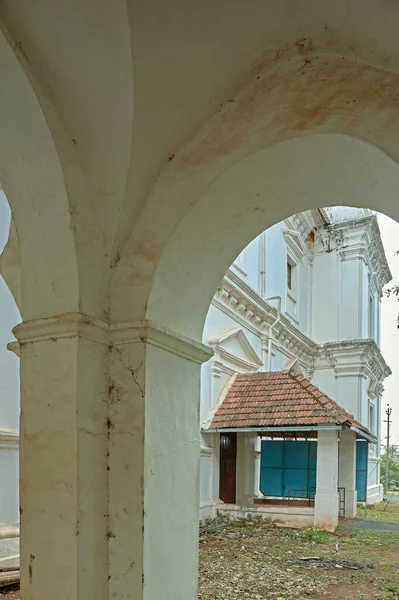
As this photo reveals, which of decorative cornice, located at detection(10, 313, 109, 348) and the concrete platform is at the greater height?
decorative cornice, located at detection(10, 313, 109, 348)

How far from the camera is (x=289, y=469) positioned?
13586mm

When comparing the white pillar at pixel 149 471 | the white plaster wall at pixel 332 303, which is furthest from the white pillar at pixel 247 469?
the white pillar at pixel 149 471

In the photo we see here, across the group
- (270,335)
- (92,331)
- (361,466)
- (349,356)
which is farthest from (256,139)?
(349,356)

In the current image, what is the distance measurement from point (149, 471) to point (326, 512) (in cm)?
941

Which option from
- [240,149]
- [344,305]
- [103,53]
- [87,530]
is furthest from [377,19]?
[344,305]

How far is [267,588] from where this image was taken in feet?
21.2

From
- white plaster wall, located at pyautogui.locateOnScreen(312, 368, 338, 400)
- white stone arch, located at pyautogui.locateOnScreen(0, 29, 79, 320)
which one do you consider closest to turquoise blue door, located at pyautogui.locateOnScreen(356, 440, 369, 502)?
white plaster wall, located at pyautogui.locateOnScreen(312, 368, 338, 400)

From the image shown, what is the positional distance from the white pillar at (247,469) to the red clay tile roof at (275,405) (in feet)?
4.03

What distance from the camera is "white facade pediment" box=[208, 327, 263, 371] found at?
12203 mm

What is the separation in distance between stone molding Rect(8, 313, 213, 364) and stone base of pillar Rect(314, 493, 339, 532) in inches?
367

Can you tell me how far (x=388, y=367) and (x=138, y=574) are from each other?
2261cm

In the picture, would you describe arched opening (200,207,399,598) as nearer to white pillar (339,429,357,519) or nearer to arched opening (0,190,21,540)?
white pillar (339,429,357,519)

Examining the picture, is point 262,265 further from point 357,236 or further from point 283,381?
point 357,236

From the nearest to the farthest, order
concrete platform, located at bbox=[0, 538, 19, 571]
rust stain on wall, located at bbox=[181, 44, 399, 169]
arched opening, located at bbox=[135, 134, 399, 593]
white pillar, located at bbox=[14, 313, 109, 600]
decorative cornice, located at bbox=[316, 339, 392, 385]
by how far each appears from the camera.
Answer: rust stain on wall, located at bbox=[181, 44, 399, 169] → white pillar, located at bbox=[14, 313, 109, 600] → arched opening, located at bbox=[135, 134, 399, 593] → concrete platform, located at bbox=[0, 538, 19, 571] → decorative cornice, located at bbox=[316, 339, 392, 385]
